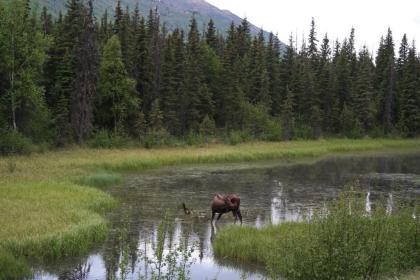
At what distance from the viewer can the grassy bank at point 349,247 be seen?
10.9 m

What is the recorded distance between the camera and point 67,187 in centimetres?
2538

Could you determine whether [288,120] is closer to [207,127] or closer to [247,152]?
[207,127]

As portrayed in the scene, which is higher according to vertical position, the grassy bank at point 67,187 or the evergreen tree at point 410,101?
the evergreen tree at point 410,101

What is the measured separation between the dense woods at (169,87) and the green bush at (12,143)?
10 centimetres

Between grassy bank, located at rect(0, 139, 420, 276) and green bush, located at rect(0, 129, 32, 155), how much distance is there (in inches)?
54.5

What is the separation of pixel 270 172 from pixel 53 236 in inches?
1002

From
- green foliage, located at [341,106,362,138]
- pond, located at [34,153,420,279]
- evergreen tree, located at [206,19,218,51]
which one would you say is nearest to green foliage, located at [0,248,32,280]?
pond, located at [34,153,420,279]

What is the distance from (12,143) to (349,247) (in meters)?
32.1

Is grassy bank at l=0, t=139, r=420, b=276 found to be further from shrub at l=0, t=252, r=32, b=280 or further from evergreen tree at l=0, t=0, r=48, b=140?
evergreen tree at l=0, t=0, r=48, b=140

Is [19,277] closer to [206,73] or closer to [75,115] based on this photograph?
[75,115]

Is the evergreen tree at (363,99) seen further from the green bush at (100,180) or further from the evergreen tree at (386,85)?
the green bush at (100,180)

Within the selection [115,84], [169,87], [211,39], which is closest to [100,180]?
[115,84]

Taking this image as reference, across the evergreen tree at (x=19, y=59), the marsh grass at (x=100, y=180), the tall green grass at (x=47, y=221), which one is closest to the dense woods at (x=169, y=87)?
the evergreen tree at (x=19, y=59)

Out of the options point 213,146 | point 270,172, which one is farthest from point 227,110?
point 270,172
